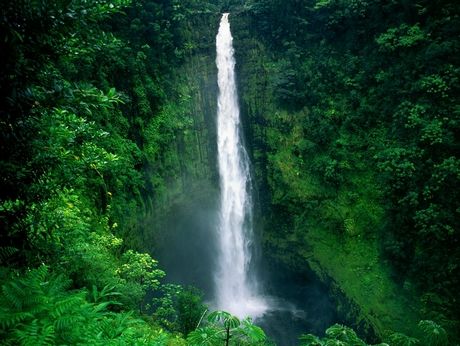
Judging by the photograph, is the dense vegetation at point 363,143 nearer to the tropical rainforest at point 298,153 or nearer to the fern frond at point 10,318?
the tropical rainforest at point 298,153

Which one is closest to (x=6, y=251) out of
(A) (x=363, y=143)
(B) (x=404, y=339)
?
(B) (x=404, y=339)

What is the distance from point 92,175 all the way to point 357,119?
10.6 meters

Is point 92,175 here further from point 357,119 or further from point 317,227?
point 357,119

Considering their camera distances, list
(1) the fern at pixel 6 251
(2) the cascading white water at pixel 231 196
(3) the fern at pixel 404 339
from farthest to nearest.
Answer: (2) the cascading white water at pixel 231 196 < (3) the fern at pixel 404 339 < (1) the fern at pixel 6 251

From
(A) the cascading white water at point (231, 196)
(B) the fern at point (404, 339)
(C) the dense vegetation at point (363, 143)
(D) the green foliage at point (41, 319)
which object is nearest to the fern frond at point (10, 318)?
(D) the green foliage at point (41, 319)

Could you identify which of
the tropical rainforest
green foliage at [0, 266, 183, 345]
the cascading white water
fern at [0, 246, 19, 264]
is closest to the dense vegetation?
the tropical rainforest

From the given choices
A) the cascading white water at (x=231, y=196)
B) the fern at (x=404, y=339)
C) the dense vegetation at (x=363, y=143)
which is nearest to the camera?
the fern at (x=404, y=339)

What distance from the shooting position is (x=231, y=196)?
16125 mm

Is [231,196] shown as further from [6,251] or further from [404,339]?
[6,251]

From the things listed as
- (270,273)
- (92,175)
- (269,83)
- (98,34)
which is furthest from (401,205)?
(98,34)

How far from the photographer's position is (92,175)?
10.2m

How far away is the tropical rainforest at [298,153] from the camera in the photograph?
31.5 feet

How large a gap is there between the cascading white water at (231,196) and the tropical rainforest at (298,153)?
1.62ft

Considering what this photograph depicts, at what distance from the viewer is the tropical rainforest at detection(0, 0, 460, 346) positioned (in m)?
9.61
